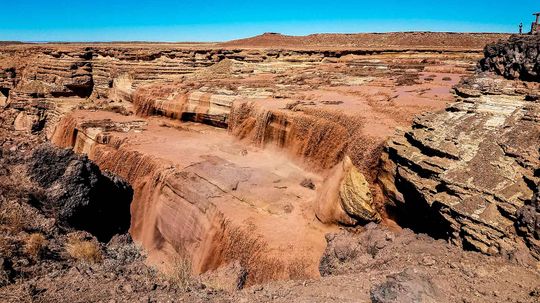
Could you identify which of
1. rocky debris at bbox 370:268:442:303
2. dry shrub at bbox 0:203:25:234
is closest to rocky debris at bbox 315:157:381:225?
rocky debris at bbox 370:268:442:303

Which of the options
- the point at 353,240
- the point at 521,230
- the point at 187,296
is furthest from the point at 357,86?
the point at 187,296

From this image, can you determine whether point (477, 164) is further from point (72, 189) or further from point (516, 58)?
point (72, 189)

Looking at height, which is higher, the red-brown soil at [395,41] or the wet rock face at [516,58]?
the red-brown soil at [395,41]

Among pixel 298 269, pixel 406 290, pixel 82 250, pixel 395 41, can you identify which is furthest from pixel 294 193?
pixel 395 41

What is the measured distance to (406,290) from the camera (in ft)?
17.3

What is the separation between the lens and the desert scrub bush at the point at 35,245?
23.7 ft

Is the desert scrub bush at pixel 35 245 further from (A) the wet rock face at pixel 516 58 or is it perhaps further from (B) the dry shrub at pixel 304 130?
(A) the wet rock face at pixel 516 58

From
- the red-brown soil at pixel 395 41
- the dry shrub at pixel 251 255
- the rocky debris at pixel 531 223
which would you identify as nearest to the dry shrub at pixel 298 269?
the dry shrub at pixel 251 255

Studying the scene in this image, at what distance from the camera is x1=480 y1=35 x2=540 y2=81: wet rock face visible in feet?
31.1

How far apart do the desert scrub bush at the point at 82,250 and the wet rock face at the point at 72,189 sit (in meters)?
1.62

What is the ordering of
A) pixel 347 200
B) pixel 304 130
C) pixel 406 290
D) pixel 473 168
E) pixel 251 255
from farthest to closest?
pixel 304 130 < pixel 347 200 < pixel 251 255 < pixel 473 168 < pixel 406 290

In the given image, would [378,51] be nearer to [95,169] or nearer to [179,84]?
[179,84]

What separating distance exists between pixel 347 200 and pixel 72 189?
725cm

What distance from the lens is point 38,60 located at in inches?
1116
